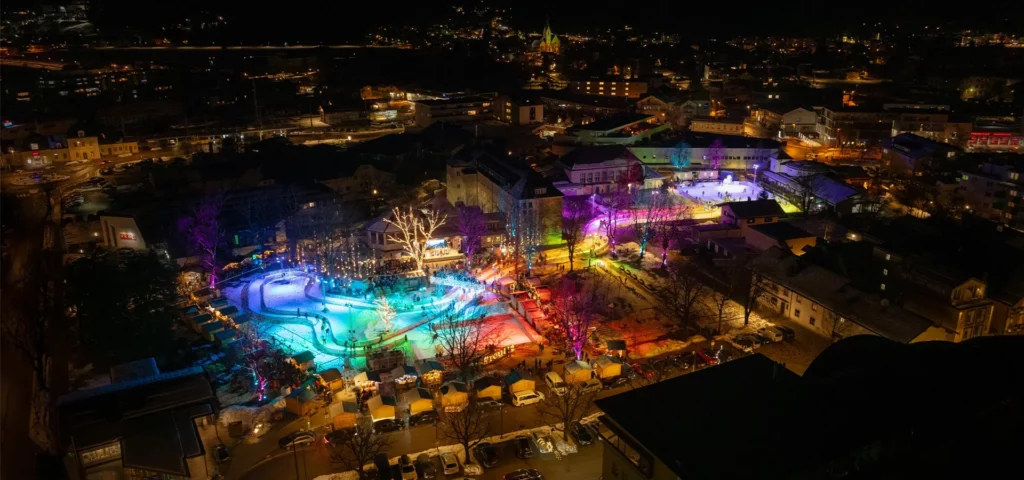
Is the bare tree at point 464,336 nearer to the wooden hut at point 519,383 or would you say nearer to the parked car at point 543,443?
the wooden hut at point 519,383

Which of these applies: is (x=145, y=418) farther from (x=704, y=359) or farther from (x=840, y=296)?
(x=840, y=296)

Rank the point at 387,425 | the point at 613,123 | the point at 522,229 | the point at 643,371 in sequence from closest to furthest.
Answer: the point at 387,425 → the point at 643,371 → the point at 522,229 → the point at 613,123

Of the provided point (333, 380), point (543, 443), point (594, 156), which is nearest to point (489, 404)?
point (543, 443)

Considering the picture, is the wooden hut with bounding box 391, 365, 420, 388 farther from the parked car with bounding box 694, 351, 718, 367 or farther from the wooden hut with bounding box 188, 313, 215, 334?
the parked car with bounding box 694, 351, 718, 367

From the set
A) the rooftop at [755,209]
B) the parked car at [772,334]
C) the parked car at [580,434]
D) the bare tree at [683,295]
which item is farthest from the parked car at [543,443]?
the rooftop at [755,209]

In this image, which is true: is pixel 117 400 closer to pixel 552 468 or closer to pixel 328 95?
pixel 552 468

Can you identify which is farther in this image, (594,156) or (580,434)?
(594,156)
